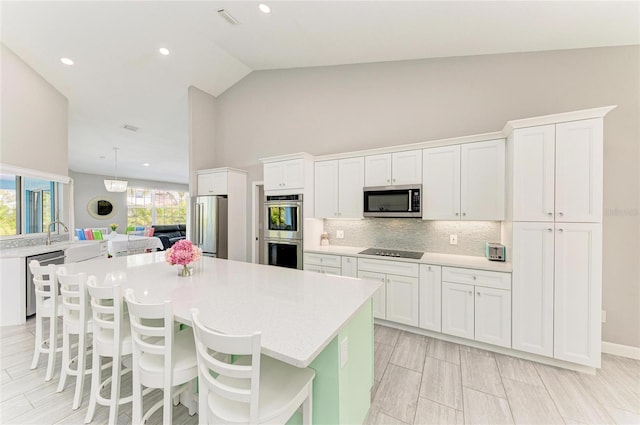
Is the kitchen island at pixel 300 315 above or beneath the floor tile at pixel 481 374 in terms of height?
above

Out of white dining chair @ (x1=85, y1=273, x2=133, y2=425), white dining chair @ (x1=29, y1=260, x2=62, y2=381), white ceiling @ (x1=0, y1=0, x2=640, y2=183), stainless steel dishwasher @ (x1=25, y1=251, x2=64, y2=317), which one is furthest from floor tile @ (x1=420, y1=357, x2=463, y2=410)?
stainless steel dishwasher @ (x1=25, y1=251, x2=64, y2=317)

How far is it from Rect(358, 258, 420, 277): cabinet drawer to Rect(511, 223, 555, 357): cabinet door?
948mm

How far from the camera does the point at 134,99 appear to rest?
492cm

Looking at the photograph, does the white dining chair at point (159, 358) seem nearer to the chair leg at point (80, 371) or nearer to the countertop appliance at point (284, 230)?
the chair leg at point (80, 371)

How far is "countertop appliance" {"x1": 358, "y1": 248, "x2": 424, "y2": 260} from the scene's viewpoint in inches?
123

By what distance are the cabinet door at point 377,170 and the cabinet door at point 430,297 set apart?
46.5 inches

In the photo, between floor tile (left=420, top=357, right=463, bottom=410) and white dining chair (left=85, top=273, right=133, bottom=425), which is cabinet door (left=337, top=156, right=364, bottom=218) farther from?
white dining chair (left=85, top=273, right=133, bottom=425)

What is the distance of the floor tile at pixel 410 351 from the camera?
2.40m

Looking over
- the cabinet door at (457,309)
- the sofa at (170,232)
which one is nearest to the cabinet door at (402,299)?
the cabinet door at (457,309)

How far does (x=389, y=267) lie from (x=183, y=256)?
2241 mm

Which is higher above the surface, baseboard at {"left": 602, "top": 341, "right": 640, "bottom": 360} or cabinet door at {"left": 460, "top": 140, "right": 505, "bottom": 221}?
cabinet door at {"left": 460, "top": 140, "right": 505, "bottom": 221}

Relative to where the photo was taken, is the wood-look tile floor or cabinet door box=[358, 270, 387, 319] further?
cabinet door box=[358, 270, 387, 319]

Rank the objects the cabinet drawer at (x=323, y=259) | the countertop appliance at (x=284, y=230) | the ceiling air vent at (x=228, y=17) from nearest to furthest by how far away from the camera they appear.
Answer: the ceiling air vent at (x=228, y=17) → the cabinet drawer at (x=323, y=259) → the countertop appliance at (x=284, y=230)

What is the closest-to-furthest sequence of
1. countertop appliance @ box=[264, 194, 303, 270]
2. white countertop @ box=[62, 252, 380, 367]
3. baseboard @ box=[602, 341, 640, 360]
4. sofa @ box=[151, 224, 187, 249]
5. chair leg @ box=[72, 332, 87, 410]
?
white countertop @ box=[62, 252, 380, 367], chair leg @ box=[72, 332, 87, 410], baseboard @ box=[602, 341, 640, 360], countertop appliance @ box=[264, 194, 303, 270], sofa @ box=[151, 224, 187, 249]
